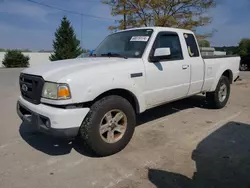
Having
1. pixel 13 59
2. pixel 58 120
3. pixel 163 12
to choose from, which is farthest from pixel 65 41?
pixel 58 120

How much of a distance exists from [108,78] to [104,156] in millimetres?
1137

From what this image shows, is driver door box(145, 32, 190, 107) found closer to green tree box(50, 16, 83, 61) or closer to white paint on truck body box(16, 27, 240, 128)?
white paint on truck body box(16, 27, 240, 128)

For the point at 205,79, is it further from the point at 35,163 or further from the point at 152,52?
the point at 35,163

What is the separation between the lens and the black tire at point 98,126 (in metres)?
3.16

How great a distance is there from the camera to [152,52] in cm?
401

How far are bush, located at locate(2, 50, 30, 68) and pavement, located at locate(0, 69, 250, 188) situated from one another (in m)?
27.3

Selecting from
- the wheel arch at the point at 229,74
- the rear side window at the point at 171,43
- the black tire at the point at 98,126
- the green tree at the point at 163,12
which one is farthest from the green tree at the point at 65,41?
the black tire at the point at 98,126

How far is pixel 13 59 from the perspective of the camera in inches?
1168

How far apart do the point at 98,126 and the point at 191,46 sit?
292 centimetres

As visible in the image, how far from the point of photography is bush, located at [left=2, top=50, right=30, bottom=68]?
29.6 meters

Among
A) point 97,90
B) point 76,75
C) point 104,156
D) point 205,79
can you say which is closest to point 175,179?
point 104,156

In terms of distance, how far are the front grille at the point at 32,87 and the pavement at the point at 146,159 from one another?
2.86 feet

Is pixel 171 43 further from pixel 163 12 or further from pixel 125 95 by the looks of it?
pixel 163 12

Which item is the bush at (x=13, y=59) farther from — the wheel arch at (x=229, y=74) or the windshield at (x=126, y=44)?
the wheel arch at (x=229, y=74)
